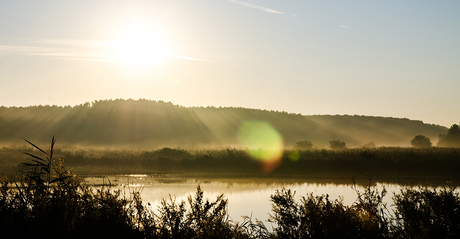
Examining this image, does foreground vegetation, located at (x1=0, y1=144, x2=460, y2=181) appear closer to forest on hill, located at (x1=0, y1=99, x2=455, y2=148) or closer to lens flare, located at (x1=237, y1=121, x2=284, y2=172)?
lens flare, located at (x1=237, y1=121, x2=284, y2=172)

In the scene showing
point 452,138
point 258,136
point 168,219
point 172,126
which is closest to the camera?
point 168,219

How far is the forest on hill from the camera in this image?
107 metres

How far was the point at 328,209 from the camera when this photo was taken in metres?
8.29

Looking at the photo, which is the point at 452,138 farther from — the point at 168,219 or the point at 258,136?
the point at 168,219

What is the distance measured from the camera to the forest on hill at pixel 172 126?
10697 centimetres

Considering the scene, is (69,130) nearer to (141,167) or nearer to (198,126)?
(198,126)

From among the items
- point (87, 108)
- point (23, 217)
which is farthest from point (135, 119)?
point (23, 217)

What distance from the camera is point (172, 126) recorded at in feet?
379

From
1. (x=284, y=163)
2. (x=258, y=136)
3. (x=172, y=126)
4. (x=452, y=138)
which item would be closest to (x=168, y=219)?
(x=284, y=163)

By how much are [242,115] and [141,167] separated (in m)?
100

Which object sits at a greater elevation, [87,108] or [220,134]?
[87,108]

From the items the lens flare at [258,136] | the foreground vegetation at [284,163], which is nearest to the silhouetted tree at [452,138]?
the foreground vegetation at [284,163]

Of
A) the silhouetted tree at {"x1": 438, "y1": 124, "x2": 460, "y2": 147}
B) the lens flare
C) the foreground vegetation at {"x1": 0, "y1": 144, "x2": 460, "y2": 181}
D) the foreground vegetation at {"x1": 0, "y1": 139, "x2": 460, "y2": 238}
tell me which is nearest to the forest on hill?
the lens flare

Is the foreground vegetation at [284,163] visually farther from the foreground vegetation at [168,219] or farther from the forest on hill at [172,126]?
the forest on hill at [172,126]
